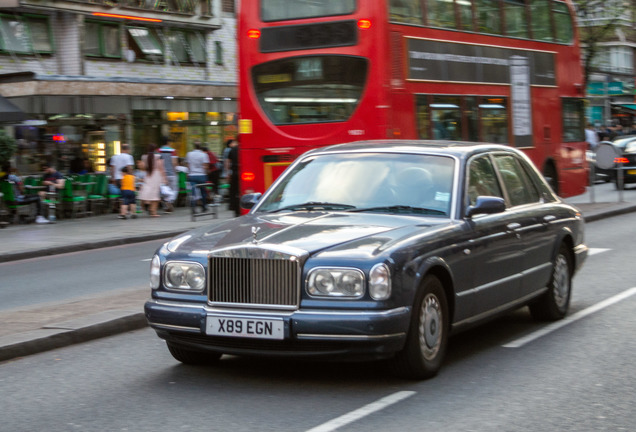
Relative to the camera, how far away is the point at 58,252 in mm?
17609

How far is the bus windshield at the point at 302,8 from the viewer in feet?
47.4

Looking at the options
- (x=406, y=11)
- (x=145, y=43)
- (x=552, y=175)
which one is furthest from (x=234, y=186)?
(x=145, y=43)

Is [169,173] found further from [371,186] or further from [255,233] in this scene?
[255,233]

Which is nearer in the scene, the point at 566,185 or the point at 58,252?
the point at 58,252

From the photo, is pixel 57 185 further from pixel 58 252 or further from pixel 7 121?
pixel 58 252

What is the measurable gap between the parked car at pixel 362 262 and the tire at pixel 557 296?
0.65ft

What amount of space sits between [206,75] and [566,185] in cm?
2166

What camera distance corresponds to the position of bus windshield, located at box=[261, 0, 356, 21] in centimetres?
1444

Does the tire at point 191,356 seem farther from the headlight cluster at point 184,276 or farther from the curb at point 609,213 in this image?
the curb at point 609,213

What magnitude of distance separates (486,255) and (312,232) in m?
1.41

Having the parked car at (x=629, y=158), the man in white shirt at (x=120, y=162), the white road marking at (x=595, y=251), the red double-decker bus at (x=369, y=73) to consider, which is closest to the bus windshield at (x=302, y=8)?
the red double-decker bus at (x=369, y=73)

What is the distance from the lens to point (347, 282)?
597cm

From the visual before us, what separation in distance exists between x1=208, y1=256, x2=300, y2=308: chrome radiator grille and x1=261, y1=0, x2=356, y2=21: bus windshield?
881 centimetres

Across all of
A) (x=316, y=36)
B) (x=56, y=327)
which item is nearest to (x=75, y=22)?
(x=316, y=36)
